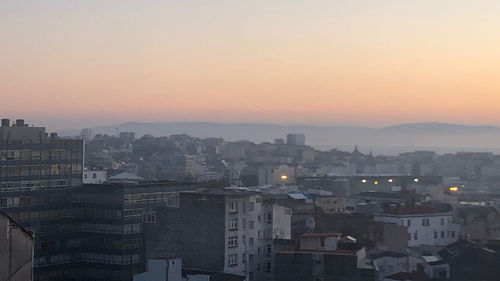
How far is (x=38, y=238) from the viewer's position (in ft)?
172

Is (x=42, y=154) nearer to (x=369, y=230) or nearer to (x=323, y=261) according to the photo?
(x=323, y=261)

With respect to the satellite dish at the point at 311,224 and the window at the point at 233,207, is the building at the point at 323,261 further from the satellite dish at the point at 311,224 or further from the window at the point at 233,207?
the satellite dish at the point at 311,224

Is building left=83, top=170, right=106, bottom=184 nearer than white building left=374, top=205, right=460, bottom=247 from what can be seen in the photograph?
No

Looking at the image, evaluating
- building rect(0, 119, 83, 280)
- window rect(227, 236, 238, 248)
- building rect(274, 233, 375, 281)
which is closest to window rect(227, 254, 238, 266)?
window rect(227, 236, 238, 248)

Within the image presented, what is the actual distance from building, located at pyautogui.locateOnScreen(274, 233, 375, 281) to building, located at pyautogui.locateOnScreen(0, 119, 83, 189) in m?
15.0

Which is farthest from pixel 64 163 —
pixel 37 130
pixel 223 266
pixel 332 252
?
pixel 332 252

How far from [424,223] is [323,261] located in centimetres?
1437

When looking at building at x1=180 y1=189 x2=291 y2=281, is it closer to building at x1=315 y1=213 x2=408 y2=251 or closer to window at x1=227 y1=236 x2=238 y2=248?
window at x1=227 y1=236 x2=238 y2=248

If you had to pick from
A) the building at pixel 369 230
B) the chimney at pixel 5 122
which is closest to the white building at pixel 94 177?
the chimney at pixel 5 122

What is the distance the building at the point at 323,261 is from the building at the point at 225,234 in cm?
200

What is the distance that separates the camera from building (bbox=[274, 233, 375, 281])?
45.0m

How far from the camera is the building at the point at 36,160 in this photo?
5381 cm

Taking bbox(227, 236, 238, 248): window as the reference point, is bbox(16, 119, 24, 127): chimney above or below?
above

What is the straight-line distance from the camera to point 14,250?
43.7 ft
